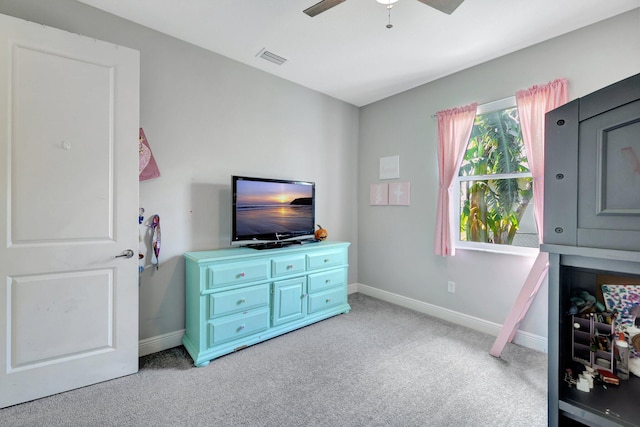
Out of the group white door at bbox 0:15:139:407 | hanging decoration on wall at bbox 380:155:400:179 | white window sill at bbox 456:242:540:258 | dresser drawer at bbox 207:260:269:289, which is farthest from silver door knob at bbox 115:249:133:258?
white window sill at bbox 456:242:540:258

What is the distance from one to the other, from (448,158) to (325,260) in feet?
5.61

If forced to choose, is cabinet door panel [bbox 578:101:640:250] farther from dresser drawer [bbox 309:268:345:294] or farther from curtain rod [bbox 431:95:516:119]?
dresser drawer [bbox 309:268:345:294]

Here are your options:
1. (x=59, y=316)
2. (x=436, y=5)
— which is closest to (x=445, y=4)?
(x=436, y=5)

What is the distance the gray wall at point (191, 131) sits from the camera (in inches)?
87.6

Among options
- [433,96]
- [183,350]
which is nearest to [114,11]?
[183,350]

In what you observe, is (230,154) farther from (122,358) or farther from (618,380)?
(618,380)

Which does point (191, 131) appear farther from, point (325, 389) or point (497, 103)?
point (497, 103)

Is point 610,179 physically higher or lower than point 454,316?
higher

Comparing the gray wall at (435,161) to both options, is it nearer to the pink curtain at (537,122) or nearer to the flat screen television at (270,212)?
the pink curtain at (537,122)

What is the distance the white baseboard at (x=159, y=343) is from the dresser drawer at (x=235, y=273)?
678mm

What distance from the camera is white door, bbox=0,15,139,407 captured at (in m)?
1.66

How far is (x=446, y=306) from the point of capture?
9.96ft

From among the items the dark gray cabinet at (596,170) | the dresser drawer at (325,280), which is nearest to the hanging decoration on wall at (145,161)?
the dresser drawer at (325,280)

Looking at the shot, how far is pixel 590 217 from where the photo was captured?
83 cm
